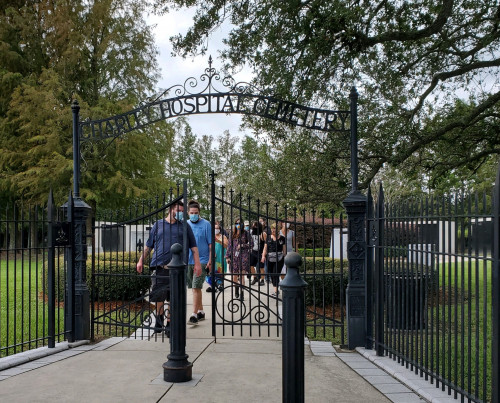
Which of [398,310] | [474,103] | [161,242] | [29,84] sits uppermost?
[29,84]

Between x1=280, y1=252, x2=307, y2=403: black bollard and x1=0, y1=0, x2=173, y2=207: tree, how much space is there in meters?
22.9

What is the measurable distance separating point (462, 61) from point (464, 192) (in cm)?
943

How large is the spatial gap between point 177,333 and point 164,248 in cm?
251

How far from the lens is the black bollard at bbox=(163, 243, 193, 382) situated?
565cm

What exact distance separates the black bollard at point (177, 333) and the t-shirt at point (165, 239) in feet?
7.28

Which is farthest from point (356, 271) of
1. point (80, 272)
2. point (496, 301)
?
point (80, 272)

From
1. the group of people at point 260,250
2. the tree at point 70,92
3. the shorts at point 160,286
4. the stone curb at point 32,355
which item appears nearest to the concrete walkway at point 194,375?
the stone curb at point 32,355

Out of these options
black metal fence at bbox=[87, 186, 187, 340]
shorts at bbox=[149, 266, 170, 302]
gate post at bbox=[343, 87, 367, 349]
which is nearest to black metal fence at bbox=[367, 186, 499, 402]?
gate post at bbox=[343, 87, 367, 349]

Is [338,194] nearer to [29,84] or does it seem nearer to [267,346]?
[267,346]

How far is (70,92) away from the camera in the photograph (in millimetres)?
28000

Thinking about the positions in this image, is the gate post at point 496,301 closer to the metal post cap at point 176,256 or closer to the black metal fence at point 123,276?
the metal post cap at point 176,256

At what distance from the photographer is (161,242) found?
812 cm

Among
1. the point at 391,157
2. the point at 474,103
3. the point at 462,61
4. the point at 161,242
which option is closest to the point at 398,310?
the point at 161,242

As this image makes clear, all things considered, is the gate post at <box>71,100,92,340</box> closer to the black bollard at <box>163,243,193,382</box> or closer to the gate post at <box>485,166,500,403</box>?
the black bollard at <box>163,243,193,382</box>
